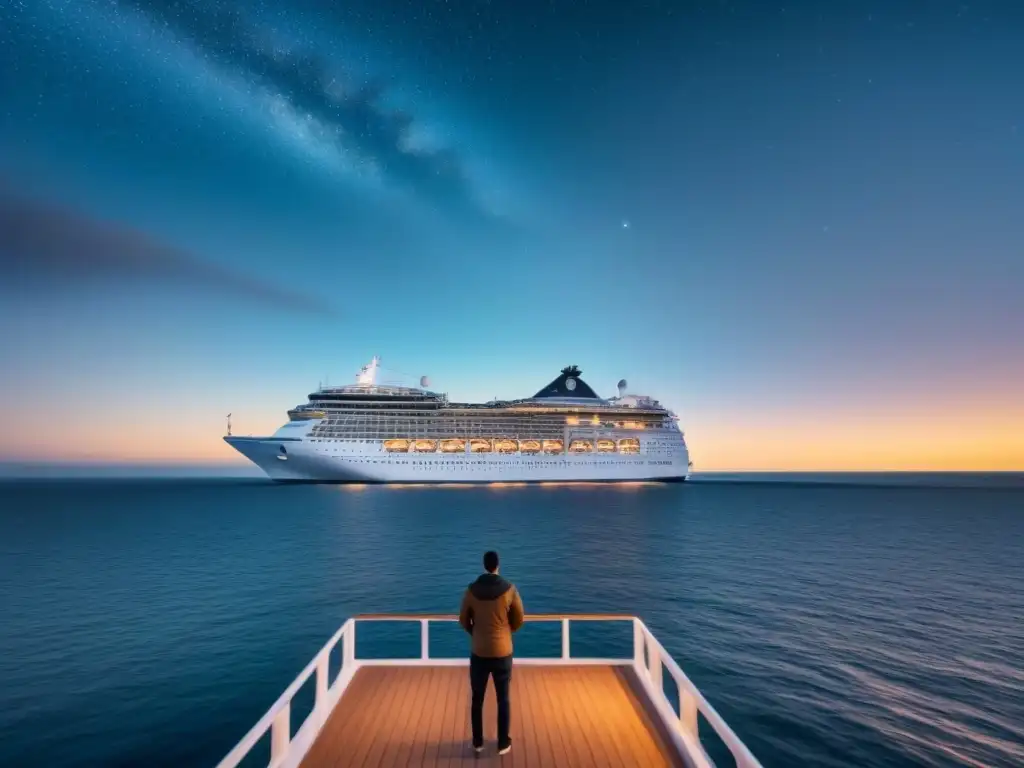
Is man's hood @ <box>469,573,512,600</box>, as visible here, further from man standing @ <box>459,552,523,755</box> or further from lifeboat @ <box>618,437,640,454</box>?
lifeboat @ <box>618,437,640,454</box>

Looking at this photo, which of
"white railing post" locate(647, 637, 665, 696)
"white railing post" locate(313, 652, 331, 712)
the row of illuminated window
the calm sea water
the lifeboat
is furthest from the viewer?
the lifeboat

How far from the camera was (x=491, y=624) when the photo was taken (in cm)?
478

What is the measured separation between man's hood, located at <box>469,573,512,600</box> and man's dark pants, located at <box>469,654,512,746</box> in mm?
609

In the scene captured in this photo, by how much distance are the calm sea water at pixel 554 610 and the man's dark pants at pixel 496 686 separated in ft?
23.5

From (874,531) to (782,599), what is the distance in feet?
103

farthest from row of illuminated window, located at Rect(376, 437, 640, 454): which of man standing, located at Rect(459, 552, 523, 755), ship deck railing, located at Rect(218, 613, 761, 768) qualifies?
man standing, located at Rect(459, 552, 523, 755)

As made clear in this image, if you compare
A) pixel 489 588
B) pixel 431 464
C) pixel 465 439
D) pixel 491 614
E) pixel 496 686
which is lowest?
pixel 496 686

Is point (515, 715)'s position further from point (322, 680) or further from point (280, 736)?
point (280, 736)

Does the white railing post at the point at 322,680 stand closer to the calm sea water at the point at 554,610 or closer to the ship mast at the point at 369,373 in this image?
the calm sea water at the point at 554,610

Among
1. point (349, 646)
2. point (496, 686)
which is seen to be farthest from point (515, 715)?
point (349, 646)

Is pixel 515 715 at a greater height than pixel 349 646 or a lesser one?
lesser

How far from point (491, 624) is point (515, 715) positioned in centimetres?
208

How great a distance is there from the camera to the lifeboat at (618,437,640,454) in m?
93.1

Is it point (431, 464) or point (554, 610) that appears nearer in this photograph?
point (554, 610)
